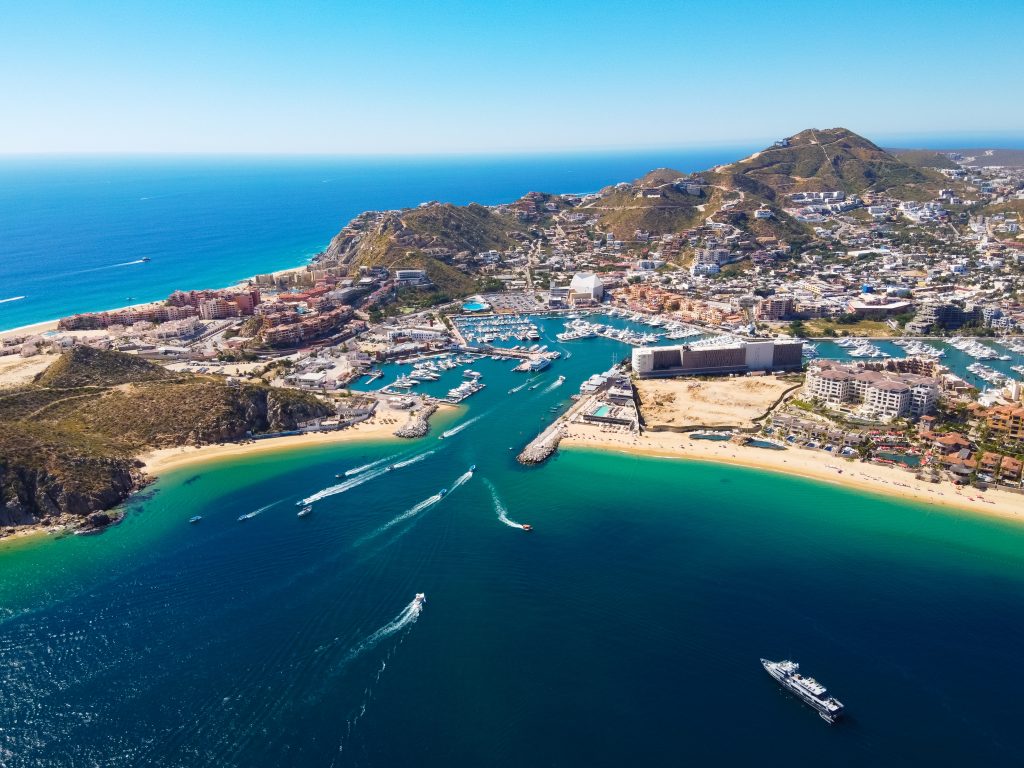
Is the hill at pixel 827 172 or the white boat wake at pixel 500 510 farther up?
the hill at pixel 827 172

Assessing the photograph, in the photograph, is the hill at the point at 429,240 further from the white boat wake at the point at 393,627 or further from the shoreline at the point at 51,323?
the white boat wake at the point at 393,627

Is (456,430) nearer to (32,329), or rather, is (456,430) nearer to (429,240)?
(32,329)

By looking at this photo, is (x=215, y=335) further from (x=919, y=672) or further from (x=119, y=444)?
(x=919, y=672)

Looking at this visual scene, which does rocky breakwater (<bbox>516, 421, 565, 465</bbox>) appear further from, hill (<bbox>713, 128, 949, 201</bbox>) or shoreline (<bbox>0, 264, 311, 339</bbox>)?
hill (<bbox>713, 128, 949, 201</bbox>)

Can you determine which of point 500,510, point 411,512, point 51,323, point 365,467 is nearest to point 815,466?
point 500,510

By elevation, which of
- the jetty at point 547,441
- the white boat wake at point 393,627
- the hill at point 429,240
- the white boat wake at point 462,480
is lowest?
the jetty at point 547,441

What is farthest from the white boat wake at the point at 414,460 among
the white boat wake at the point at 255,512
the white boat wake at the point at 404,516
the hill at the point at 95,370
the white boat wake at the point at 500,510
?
the hill at the point at 95,370

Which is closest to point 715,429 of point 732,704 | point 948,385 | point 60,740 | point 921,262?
point 948,385

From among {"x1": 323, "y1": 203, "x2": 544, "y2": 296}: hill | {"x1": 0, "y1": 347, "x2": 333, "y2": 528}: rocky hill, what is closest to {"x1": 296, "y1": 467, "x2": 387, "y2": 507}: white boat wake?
{"x1": 0, "y1": 347, "x2": 333, "y2": 528}: rocky hill
